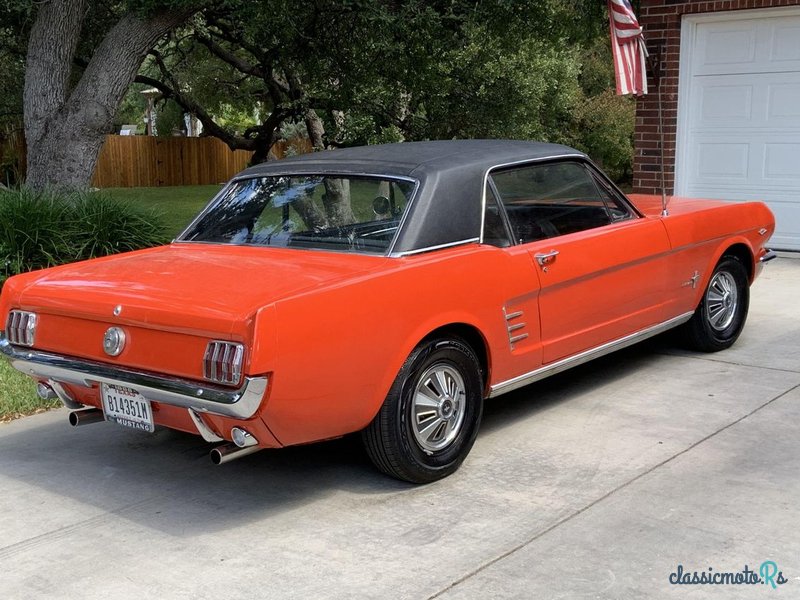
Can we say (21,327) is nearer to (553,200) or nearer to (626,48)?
(553,200)

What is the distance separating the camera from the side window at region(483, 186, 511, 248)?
5.04 m

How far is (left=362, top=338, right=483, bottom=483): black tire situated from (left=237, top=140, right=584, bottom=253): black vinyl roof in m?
0.55

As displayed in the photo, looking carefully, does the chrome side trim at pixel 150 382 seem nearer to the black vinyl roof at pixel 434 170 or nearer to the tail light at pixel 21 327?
the tail light at pixel 21 327

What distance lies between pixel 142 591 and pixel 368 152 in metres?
2.72

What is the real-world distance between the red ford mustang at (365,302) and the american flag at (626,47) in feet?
8.97

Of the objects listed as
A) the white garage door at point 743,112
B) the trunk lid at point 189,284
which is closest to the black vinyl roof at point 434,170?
the trunk lid at point 189,284

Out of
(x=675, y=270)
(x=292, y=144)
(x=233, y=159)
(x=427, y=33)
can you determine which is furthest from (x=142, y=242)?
(x=233, y=159)

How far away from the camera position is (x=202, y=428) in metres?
4.14

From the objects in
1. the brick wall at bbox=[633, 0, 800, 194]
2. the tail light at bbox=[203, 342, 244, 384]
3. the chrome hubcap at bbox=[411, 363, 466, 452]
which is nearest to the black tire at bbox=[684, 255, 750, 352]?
the chrome hubcap at bbox=[411, 363, 466, 452]

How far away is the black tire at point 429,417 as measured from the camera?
4.38 meters

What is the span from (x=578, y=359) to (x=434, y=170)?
1.38 metres

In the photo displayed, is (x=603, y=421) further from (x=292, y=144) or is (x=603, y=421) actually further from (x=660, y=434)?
(x=292, y=144)

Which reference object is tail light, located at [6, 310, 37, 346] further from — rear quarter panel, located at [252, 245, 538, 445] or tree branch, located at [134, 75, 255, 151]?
tree branch, located at [134, 75, 255, 151]

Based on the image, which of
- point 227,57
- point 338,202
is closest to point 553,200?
point 338,202
